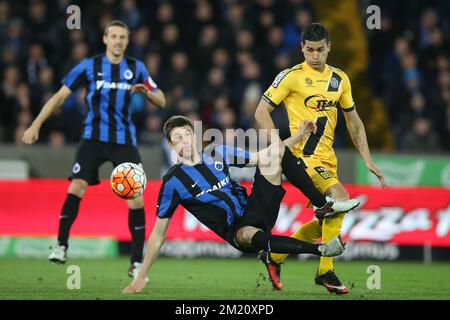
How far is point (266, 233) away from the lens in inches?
302

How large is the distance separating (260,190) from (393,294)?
1.40 meters

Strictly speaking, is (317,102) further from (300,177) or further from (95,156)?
(95,156)

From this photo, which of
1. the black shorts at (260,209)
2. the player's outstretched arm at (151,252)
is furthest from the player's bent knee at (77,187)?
the black shorts at (260,209)

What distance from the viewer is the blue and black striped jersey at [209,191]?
7.81m

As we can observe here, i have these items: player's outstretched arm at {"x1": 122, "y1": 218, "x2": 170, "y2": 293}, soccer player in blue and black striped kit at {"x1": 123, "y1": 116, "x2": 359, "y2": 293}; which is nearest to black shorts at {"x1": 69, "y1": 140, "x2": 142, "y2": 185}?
soccer player in blue and black striped kit at {"x1": 123, "y1": 116, "x2": 359, "y2": 293}

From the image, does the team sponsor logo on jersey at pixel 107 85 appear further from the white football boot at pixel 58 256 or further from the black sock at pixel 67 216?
the white football boot at pixel 58 256

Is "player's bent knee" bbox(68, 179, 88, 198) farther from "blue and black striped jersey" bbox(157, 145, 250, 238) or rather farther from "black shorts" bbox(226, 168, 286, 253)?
"black shorts" bbox(226, 168, 286, 253)

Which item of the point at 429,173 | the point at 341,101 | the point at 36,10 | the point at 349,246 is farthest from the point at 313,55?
the point at 36,10

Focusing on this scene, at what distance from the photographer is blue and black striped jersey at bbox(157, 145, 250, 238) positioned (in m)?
7.81

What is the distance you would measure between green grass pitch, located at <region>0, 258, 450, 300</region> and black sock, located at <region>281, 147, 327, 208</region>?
2.58 feet

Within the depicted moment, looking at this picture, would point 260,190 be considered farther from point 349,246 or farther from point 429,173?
point 429,173

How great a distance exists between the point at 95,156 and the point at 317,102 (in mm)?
2451

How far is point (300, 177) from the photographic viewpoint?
7750 mm

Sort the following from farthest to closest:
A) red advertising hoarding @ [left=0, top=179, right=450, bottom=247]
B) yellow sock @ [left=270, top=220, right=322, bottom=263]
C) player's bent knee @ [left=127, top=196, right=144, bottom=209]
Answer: red advertising hoarding @ [left=0, top=179, right=450, bottom=247], player's bent knee @ [left=127, top=196, right=144, bottom=209], yellow sock @ [left=270, top=220, right=322, bottom=263]
